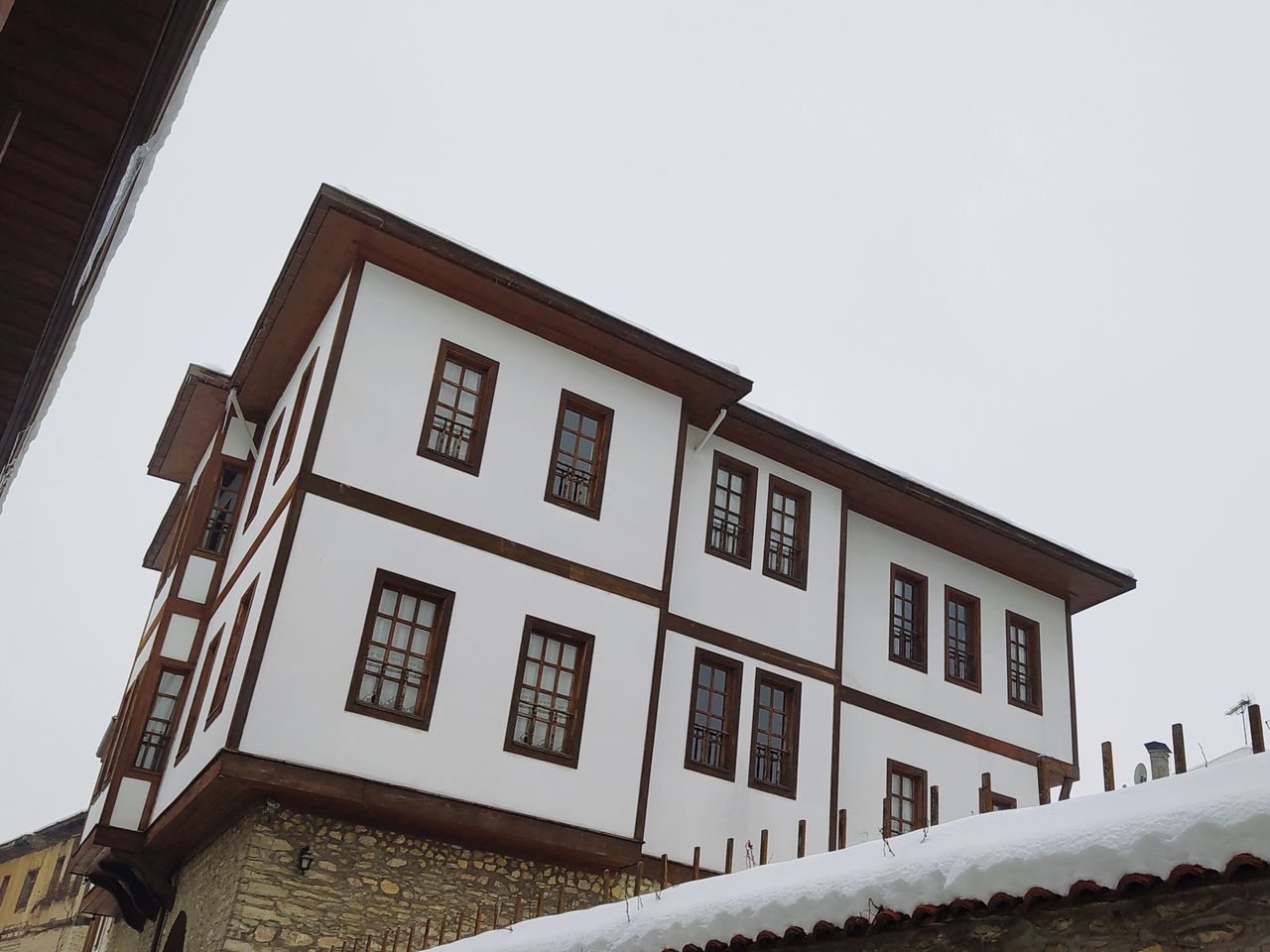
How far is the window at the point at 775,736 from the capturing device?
13.8 m

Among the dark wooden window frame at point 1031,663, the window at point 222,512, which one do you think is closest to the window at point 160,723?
the window at point 222,512

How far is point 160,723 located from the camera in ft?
47.1

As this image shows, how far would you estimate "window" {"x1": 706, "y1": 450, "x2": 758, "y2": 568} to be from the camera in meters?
14.5

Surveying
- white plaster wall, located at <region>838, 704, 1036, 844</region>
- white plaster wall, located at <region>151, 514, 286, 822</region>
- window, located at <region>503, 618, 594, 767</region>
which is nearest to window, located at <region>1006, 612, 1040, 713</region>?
white plaster wall, located at <region>838, 704, 1036, 844</region>

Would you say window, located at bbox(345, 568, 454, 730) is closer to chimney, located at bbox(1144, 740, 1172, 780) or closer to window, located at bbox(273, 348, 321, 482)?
window, located at bbox(273, 348, 321, 482)

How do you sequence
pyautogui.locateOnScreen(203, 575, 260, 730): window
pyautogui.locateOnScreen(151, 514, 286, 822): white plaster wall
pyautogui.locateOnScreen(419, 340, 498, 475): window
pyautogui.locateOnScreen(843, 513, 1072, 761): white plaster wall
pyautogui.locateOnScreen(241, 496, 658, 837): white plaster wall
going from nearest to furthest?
pyautogui.locateOnScreen(241, 496, 658, 837): white plaster wall, pyautogui.locateOnScreen(151, 514, 286, 822): white plaster wall, pyautogui.locateOnScreen(203, 575, 260, 730): window, pyautogui.locateOnScreen(419, 340, 498, 475): window, pyautogui.locateOnScreen(843, 513, 1072, 761): white plaster wall

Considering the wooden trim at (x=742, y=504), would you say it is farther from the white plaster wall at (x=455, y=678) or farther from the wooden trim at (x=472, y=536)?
the white plaster wall at (x=455, y=678)

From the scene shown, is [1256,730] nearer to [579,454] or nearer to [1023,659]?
[579,454]

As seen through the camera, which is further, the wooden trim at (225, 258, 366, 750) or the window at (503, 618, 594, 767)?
the window at (503, 618, 594, 767)

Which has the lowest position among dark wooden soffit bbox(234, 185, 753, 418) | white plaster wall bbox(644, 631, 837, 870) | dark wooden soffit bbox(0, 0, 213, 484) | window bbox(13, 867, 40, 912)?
dark wooden soffit bbox(0, 0, 213, 484)

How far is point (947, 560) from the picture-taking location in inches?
669

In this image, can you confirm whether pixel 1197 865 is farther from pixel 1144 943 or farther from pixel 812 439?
pixel 812 439

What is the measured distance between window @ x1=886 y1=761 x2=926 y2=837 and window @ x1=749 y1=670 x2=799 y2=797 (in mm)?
1862

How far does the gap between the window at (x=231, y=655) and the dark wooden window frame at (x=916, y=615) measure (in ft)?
27.0
